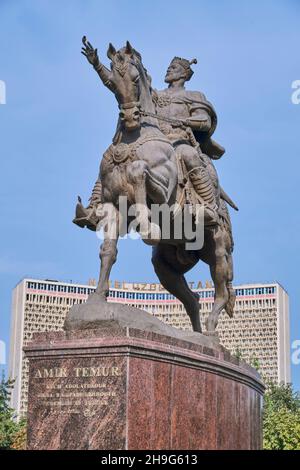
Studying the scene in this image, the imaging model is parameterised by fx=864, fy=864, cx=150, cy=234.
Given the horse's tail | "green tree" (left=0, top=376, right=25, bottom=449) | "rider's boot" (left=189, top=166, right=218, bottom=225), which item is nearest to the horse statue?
"rider's boot" (left=189, top=166, right=218, bottom=225)

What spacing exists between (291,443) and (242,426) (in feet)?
62.2

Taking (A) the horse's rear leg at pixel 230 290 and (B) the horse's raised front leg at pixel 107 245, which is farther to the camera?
(A) the horse's rear leg at pixel 230 290

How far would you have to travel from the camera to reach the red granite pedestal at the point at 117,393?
369 inches

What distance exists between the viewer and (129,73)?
11.0 meters

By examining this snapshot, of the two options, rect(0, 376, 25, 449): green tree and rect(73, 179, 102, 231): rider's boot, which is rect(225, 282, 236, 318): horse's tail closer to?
rect(73, 179, 102, 231): rider's boot

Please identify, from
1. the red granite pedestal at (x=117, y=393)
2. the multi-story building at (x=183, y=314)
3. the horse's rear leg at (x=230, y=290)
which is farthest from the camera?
the multi-story building at (x=183, y=314)

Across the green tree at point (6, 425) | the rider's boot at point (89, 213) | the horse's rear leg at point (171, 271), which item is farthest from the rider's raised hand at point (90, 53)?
the green tree at point (6, 425)

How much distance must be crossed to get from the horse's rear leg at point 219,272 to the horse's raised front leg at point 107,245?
7.69 feet

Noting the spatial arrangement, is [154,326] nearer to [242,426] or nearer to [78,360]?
[78,360]

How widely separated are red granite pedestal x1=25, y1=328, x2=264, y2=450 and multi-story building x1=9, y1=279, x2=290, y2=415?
82390 mm

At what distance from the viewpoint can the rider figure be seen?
1223 cm

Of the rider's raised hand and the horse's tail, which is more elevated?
the rider's raised hand

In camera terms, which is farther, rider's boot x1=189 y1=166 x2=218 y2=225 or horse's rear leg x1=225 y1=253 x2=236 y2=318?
horse's rear leg x1=225 y1=253 x2=236 y2=318

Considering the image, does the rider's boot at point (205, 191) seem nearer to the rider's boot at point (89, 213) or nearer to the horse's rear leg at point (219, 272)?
the horse's rear leg at point (219, 272)
